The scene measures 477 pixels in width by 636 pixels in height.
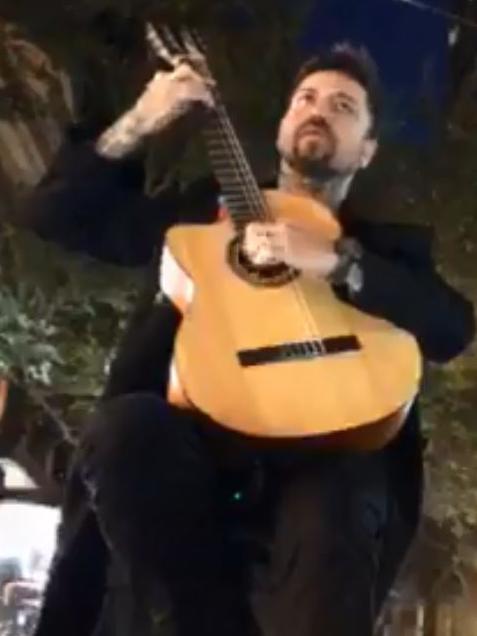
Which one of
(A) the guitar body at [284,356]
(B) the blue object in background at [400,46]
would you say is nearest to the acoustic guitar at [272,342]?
(A) the guitar body at [284,356]

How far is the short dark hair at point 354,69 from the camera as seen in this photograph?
1.26 meters

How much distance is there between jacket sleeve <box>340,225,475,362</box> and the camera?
46.9 inches

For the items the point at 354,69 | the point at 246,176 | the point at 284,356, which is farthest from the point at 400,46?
the point at 284,356

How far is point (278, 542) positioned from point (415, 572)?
81 centimetres

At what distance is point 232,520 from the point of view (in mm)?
1155

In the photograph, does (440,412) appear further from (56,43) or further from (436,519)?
(56,43)

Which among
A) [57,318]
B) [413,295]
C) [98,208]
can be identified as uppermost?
[98,208]

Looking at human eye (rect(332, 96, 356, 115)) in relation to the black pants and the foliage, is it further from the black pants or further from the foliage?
the foliage

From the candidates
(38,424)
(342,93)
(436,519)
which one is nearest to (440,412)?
(436,519)

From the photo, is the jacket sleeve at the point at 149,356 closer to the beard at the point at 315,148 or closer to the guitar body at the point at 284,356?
the guitar body at the point at 284,356

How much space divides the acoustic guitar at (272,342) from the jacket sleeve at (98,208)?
7cm

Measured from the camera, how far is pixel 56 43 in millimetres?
1438

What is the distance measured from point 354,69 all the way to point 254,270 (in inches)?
7.8

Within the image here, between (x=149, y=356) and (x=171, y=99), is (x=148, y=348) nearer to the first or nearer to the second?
(x=149, y=356)
